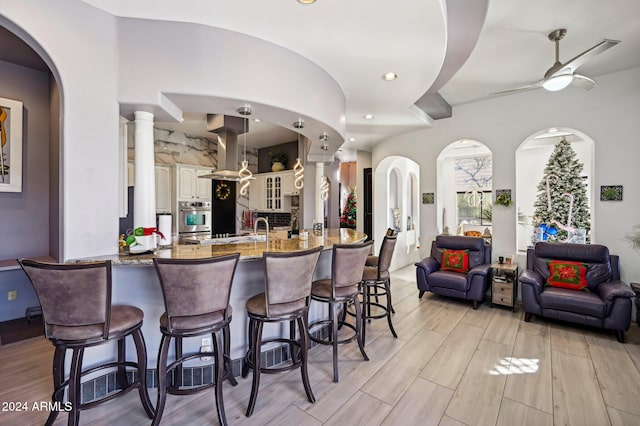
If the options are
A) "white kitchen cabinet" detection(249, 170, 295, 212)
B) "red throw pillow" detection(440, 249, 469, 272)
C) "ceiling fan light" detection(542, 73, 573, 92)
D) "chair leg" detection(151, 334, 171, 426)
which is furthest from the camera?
"white kitchen cabinet" detection(249, 170, 295, 212)

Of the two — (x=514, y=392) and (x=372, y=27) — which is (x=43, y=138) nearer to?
(x=372, y=27)

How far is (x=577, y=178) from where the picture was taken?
4.20 m

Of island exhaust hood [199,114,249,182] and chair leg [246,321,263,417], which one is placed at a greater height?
island exhaust hood [199,114,249,182]

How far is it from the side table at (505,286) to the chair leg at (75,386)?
4654 millimetres

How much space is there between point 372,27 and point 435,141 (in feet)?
11.3

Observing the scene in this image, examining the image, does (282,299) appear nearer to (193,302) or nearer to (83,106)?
(193,302)

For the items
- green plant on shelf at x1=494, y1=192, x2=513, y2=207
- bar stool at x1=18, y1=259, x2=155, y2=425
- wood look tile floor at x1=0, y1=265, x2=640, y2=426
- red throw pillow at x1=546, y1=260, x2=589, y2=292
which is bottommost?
wood look tile floor at x1=0, y1=265, x2=640, y2=426

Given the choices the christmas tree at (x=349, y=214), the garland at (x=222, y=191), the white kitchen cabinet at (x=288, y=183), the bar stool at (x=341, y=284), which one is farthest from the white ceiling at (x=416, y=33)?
the christmas tree at (x=349, y=214)

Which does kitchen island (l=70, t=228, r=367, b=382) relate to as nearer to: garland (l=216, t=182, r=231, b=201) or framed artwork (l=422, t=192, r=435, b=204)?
framed artwork (l=422, t=192, r=435, b=204)

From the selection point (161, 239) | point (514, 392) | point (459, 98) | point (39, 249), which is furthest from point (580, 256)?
point (39, 249)

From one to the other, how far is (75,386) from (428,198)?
5277mm

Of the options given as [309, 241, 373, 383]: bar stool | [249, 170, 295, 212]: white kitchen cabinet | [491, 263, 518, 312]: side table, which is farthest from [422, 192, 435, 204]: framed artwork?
[309, 241, 373, 383]: bar stool

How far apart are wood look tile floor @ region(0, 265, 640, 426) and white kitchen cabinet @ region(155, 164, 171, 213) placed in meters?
3.27

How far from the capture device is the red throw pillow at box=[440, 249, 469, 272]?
14.7ft
